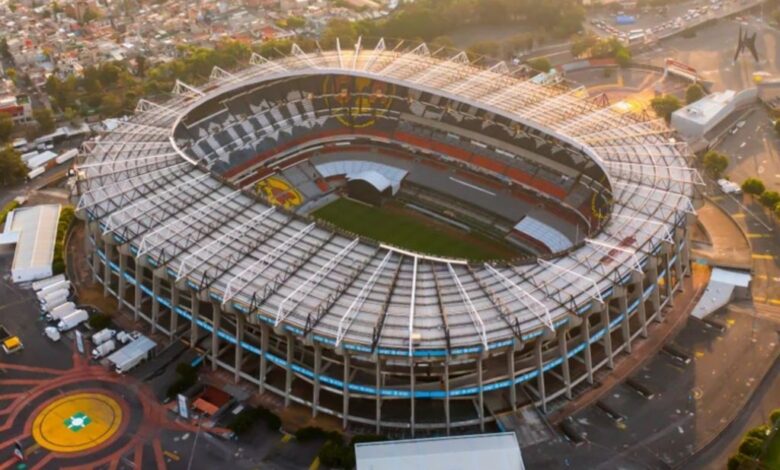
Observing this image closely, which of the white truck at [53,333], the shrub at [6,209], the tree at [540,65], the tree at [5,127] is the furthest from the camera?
the tree at [540,65]

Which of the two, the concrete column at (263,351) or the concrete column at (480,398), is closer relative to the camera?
the concrete column at (480,398)

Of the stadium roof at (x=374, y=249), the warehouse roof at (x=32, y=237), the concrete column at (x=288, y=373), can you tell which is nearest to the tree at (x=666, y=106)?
the stadium roof at (x=374, y=249)

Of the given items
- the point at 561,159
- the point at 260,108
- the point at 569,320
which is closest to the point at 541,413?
the point at 569,320

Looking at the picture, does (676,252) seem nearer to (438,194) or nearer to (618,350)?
(618,350)

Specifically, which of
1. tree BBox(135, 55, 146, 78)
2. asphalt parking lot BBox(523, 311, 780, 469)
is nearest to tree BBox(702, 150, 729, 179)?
asphalt parking lot BBox(523, 311, 780, 469)

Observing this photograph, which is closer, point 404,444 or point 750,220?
point 404,444

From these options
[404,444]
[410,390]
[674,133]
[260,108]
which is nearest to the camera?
[404,444]

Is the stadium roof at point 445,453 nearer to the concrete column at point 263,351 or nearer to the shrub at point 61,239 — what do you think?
the concrete column at point 263,351
